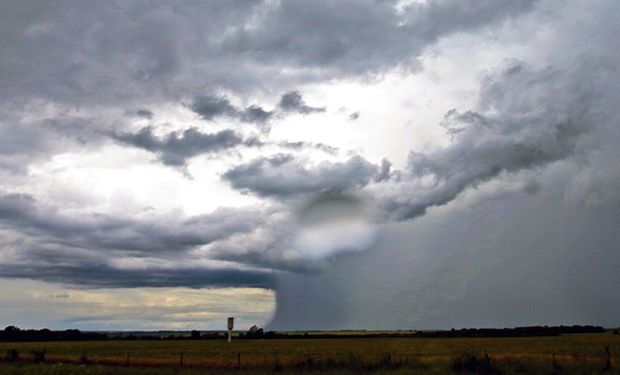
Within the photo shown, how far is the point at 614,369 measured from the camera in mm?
36281

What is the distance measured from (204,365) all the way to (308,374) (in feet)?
48.8

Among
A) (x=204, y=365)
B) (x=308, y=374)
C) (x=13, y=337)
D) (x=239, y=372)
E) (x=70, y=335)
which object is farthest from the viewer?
(x=70, y=335)

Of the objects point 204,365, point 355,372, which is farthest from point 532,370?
point 204,365

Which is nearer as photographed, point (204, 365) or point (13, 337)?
point (204, 365)

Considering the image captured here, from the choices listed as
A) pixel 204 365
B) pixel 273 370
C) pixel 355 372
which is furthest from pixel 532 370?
pixel 204 365

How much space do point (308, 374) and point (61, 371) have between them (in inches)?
772

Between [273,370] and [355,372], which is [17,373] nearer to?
[273,370]

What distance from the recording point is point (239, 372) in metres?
39.8

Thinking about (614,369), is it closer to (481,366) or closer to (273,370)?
(481,366)

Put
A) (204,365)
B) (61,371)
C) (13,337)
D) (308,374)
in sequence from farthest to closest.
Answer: (13,337), (204,365), (61,371), (308,374)

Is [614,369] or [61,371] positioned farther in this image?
[61,371]

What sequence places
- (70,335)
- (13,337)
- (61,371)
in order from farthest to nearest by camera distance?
(70,335), (13,337), (61,371)

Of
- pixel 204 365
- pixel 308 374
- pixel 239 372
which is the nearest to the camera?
pixel 308 374

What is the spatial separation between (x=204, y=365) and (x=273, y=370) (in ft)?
32.8
